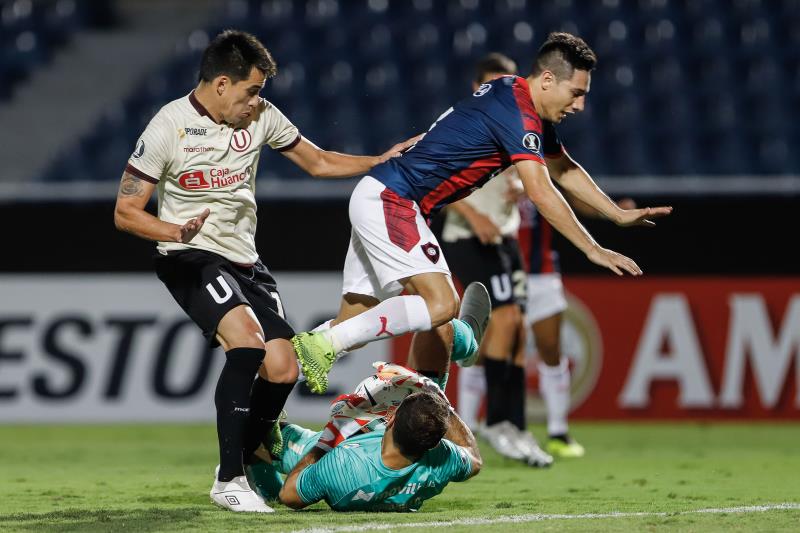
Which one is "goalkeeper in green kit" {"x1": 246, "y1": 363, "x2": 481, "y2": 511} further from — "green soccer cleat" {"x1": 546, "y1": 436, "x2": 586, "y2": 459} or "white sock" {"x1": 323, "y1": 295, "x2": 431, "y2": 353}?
"green soccer cleat" {"x1": 546, "y1": 436, "x2": 586, "y2": 459}

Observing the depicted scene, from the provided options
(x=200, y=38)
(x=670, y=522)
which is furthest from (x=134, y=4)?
(x=670, y=522)

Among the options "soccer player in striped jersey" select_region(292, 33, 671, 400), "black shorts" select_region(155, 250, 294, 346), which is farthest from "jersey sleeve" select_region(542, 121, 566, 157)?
"black shorts" select_region(155, 250, 294, 346)

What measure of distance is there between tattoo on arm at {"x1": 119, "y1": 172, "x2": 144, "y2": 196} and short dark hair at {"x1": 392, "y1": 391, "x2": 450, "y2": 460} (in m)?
1.46

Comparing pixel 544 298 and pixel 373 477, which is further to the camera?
pixel 544 298

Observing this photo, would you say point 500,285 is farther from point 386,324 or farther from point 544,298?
point 386,324

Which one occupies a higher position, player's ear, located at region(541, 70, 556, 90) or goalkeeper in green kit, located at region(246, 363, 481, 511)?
player's ear, located at region(541, 70, 556, 90)

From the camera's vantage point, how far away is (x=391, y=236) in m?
5.56

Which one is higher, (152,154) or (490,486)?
(152,154)

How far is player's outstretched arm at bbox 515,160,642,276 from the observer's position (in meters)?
5.24

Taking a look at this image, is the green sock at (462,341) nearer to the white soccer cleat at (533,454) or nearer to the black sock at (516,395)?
the white soccer cleat at (533,454)

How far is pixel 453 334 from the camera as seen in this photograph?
5926 mm

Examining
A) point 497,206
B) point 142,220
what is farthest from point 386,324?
point 497,206

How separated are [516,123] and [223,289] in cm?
147

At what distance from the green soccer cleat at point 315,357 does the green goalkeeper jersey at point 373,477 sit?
0.28 metres
